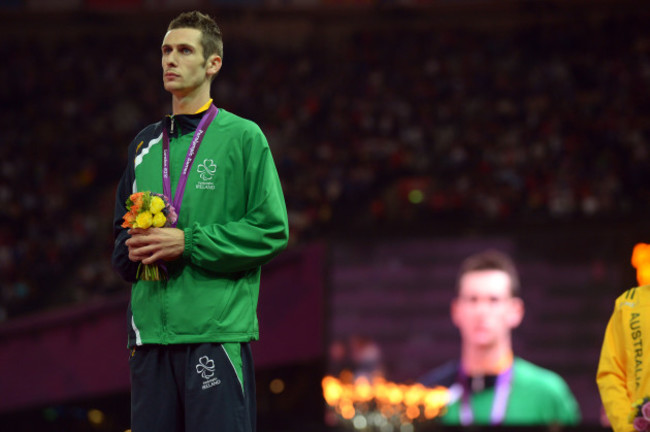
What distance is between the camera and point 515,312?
11.0 metres

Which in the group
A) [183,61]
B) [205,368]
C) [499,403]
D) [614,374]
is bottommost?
[499,403]

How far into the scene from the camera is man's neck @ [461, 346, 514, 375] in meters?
11.0

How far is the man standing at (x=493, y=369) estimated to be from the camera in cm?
1084

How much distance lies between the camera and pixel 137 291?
3062 mm

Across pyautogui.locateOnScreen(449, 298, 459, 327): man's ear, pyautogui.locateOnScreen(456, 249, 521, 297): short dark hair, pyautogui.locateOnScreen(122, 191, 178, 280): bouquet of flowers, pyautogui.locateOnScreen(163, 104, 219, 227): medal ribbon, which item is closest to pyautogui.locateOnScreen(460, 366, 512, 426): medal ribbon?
pyautogui.locateOnScreen(449, 298, 459, 327): man's ear

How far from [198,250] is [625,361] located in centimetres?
197

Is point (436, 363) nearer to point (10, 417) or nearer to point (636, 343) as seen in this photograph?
point (10, 417)

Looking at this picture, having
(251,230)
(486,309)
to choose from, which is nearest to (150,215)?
(251,230)

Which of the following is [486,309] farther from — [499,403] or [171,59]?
[171,59]

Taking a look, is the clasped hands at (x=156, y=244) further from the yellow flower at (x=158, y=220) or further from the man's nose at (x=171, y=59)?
the man's nose at (x=171, y=59)

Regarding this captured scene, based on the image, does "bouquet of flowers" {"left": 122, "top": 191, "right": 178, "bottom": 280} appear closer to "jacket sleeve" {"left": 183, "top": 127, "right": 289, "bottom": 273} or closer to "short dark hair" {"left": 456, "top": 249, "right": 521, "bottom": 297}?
"jacket sleeve" {"left": 183, "top": 127, "right": 289, "bottom": 273}

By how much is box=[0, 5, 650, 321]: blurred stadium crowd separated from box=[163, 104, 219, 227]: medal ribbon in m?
8.43

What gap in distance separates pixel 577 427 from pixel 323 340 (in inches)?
134

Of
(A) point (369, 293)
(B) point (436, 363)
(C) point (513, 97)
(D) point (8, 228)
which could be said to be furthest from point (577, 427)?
(D) point (8, 228)
